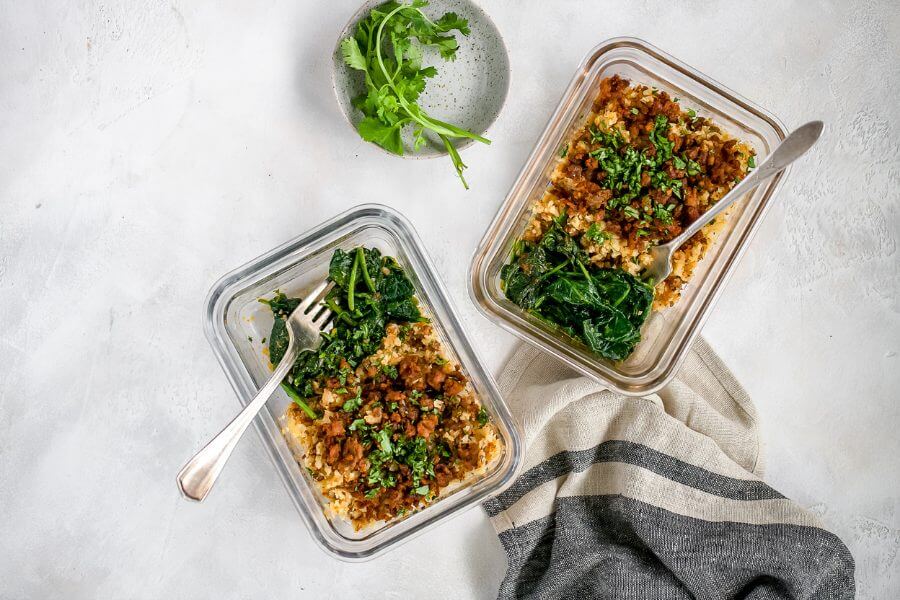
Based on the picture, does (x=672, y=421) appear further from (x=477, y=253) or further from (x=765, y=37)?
(x=765, y=37)

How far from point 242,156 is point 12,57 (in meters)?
0.91

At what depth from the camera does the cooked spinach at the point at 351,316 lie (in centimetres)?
214

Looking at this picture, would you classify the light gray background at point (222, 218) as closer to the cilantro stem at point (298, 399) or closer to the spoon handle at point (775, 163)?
the cilantro stem at point (298, 399)

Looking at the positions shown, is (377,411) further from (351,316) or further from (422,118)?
(422,118)

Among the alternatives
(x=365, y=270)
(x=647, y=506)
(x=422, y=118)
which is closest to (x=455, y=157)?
(x=422, y=118)

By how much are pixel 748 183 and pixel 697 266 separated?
481 millimetres

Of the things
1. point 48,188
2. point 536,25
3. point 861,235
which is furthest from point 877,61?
point 48,188

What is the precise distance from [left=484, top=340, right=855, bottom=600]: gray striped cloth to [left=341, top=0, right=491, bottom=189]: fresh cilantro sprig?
2.84 ft

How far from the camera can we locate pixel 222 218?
247 cm

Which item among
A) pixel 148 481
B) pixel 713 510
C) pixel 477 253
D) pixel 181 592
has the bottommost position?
pixel 181 592

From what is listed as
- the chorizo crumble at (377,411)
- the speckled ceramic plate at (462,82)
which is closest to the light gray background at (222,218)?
the speckled ceramic plate at (462,82)

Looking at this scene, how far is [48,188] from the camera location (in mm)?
2486

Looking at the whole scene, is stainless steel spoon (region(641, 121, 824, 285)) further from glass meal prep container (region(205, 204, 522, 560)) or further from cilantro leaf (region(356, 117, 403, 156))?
cilantro leaf (region(356, 117, 403, 156))

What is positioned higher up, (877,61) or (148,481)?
(877,61)
